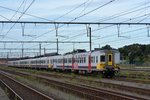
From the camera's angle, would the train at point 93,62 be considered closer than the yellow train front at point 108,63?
No

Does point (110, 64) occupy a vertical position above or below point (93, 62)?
below

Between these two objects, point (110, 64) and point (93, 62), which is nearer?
point (110, 64)

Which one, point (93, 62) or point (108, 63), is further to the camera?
point (93, 62)

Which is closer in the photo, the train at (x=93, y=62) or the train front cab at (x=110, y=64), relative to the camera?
the train front cab at (x=110, y=64)

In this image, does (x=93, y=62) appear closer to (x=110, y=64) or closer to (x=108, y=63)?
(x=108, y=63)

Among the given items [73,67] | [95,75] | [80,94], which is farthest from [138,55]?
[80,94]

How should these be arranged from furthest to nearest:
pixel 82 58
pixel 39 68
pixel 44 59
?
pixel 39 68 < pixel 44 59 < pixel 82 58

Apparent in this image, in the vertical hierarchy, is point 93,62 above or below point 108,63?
above

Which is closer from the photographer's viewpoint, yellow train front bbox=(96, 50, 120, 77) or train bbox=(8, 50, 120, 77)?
yellow train front bbox=(96, 50, 120, 77)

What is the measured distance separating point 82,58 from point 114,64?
6.59 metres

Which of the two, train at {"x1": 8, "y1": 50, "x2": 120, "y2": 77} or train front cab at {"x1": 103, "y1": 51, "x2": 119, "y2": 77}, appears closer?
train front cab at {"x1": 103, "y1": 51, "x2": 119, "y2": 77}

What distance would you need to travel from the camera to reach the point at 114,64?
40125 mm

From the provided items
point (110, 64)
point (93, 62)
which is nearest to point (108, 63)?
point (110, 64)

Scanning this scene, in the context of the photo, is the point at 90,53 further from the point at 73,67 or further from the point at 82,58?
the point at 73,67
